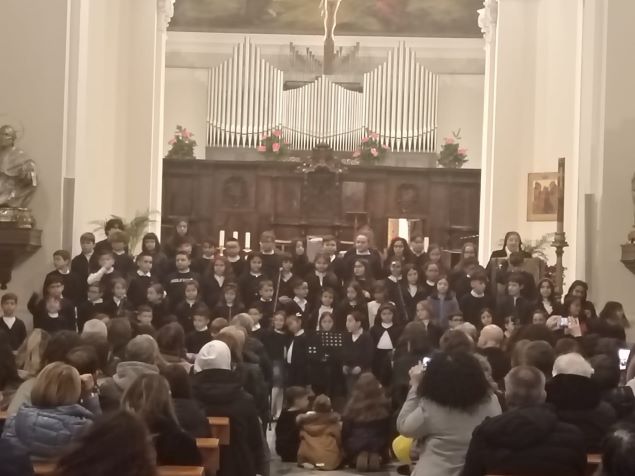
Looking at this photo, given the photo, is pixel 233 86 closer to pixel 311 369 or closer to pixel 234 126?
pixel 234 126

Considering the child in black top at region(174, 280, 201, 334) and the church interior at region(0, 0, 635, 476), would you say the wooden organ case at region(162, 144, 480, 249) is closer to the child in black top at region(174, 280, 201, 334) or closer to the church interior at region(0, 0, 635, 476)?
the church interior at region(0, 0, 635, 476)

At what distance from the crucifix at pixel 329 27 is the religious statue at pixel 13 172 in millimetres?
9604

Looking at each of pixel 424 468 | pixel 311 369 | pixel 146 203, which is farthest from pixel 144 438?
pixel 146 203

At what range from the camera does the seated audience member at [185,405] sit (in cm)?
687

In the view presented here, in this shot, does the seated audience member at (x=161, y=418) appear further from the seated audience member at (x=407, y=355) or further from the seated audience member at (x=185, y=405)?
the seated audience member at (x=407, y=355)

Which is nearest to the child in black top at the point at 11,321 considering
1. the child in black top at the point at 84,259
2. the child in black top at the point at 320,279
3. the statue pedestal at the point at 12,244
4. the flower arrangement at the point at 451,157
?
the child in black top at the point at 84,259

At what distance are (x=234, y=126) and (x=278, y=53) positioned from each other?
6.24 ft

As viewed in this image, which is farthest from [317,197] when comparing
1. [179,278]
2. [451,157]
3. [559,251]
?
[179,278]

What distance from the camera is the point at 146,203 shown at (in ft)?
67.6

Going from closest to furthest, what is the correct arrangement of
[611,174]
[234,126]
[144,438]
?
[144,438], [611,174], [234,126]

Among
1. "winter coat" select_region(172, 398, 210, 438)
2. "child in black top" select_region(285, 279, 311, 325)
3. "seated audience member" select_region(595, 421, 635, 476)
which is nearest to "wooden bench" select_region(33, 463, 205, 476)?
"winter coat" select_region(172, 398, 210, 438)

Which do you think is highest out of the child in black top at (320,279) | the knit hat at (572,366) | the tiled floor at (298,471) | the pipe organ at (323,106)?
the pipe organ at (323,106)

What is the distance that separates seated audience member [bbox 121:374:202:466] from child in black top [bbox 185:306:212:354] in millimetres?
4913

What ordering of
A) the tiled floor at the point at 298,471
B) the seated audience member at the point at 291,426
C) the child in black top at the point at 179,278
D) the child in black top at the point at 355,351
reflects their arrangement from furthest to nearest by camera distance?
the child in black top at the point at 179,278
the child in black top at the point at 355,351
the seated audience member at the point at 291,426
the tiled floor at the point at 298,471
